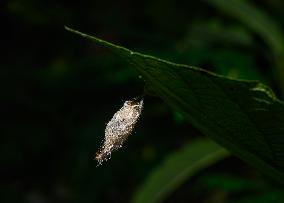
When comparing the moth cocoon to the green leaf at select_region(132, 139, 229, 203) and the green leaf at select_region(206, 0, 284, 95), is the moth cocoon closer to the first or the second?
the green leaf at select_region(132, 139, 229, 203)

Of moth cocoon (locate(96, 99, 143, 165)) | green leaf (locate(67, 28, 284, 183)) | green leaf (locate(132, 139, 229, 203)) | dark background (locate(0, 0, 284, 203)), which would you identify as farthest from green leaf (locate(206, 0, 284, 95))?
green leaf (locate(67, 28, 284, 183))

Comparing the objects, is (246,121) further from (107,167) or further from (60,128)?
(60,128)

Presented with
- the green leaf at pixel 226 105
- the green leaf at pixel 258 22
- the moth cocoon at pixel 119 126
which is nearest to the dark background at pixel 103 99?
the green leaf at pixel 258 22

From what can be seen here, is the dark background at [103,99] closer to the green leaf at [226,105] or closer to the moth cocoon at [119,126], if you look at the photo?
the moth cocoon at [119,126]

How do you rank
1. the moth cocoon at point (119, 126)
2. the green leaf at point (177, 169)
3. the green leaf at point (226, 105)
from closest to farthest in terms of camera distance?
the green leaf at point (226, 105) → the moth cocoon at point (119, 126) → the green leaf at point (177, 169)

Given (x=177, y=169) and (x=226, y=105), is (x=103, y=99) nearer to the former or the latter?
(x=177, y=169)
